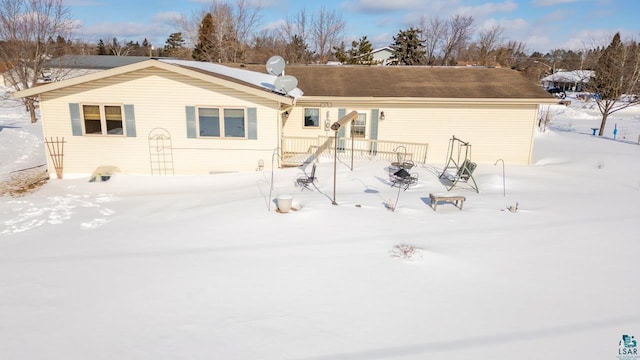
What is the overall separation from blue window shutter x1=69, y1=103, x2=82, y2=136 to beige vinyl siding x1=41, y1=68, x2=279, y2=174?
5.3 inches

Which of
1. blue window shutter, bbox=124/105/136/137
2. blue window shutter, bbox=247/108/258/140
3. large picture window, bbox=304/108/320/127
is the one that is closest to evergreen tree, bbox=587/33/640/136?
large picture window, bbox=304/108/320/127

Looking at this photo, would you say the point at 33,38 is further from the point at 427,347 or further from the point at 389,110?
the point at 427,347

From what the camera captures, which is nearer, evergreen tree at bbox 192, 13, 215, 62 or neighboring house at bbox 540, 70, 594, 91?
evergreen tree at bbox 192, 13, 215, 62

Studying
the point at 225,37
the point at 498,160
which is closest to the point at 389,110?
the point at 498,160

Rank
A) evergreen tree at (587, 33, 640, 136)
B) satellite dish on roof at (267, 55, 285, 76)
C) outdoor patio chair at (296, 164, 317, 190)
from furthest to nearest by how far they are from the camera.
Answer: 1. evergreen tree at (587, 33, 640, 136)
2. satellite dish on roof at (267, 55, 285, 76)
3. outdoor patio chair at (296, 164, 317, 190)

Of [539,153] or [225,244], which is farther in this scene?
[539,153]

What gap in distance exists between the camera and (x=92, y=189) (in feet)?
39.0

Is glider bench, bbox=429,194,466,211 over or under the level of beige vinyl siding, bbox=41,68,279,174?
under

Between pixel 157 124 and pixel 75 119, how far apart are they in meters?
2.78

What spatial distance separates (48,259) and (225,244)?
321 centimetres

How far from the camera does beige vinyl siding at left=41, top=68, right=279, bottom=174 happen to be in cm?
1271

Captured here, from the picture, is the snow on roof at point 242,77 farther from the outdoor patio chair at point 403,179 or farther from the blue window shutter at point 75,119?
the outdoor patio chair at point 403,179

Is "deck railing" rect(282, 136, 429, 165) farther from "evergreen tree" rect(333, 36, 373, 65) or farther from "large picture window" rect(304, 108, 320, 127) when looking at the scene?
"evergreen tree" rect(333, 36, 373, 65)

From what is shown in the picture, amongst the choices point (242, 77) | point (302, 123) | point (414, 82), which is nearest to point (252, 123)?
point (242, 77)
